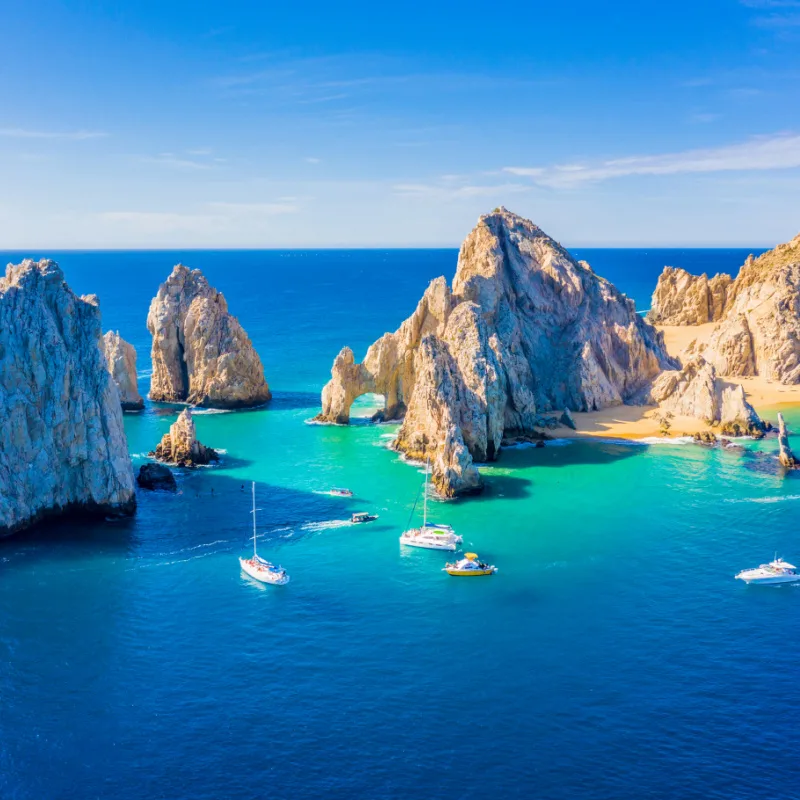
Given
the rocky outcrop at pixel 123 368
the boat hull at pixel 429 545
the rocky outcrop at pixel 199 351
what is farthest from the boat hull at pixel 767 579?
the rocky outcrop at pixel 123 368

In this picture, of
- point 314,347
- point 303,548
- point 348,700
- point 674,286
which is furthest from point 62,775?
point 674,286

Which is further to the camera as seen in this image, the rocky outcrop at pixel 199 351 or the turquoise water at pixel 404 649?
the rocky outcrop at pixel 199 351

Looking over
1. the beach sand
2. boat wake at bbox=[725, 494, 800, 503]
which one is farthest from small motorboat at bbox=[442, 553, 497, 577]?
the beach sand

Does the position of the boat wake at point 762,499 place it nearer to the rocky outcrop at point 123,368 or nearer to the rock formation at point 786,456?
the rock formation at point 786,456

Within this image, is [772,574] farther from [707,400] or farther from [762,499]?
[707,400]

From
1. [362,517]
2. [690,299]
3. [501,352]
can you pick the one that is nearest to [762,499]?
[501,352]

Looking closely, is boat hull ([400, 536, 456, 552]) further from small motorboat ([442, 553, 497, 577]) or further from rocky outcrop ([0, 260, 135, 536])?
rocky outcrop ([0, 260, 135, 536])
